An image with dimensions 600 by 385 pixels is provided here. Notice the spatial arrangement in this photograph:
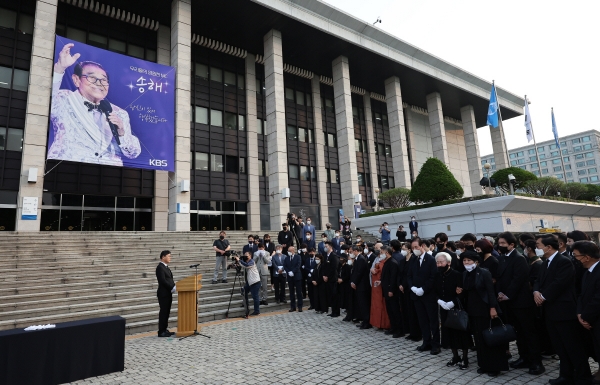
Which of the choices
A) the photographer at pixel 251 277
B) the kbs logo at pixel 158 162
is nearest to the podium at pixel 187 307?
the photographer at pixel 251 277

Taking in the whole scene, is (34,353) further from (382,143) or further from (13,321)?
(382,143)

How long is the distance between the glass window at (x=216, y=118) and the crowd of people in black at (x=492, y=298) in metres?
22.3

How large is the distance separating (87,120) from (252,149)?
1316 centimetres

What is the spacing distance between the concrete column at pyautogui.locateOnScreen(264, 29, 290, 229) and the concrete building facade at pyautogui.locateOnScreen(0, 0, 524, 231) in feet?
0.40

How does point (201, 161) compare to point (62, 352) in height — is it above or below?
above

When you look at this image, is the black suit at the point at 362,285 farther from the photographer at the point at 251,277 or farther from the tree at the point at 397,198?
the tree at the point at 397,198

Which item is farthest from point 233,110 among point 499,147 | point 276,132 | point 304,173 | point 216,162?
point 499,147

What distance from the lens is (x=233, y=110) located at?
3030 cm

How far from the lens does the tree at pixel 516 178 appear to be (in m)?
27.2

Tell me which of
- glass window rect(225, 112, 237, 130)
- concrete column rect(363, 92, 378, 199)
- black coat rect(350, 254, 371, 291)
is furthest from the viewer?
concrete column rect(363, 92, 378, 199)

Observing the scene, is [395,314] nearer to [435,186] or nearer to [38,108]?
[435,186]

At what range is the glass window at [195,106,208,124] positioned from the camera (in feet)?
93.1

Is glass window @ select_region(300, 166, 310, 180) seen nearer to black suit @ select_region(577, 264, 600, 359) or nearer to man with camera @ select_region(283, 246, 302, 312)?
man with camera @ select_region(283, 246, 302, 312)

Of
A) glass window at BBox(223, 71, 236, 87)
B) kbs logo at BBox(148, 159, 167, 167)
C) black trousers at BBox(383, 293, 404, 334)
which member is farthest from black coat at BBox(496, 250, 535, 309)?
glass window at BBox(223, 71, 236, 87)
